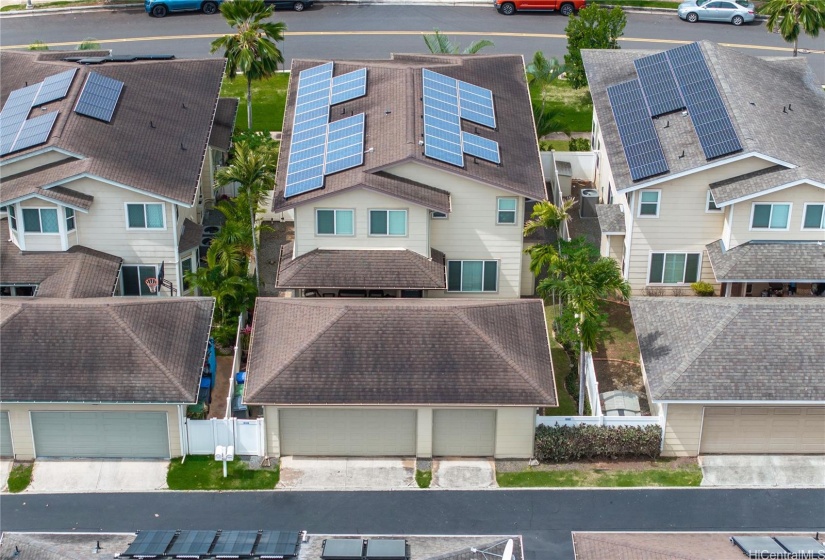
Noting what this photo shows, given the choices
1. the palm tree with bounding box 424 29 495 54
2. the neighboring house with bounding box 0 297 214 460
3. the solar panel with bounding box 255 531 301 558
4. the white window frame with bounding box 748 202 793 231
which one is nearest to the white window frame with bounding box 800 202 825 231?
the white window frame with bounding box 748 202 793 231

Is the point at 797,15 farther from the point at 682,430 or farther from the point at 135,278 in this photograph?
the point at 135,278

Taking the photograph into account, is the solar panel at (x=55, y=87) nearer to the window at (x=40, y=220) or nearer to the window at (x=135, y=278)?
the window at (x=40, y=220)

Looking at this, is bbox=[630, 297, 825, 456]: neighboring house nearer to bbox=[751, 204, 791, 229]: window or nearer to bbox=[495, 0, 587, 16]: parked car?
bbox=[751, 204, 791, 229]: window

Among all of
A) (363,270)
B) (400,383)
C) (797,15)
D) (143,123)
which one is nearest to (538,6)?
(797,15)

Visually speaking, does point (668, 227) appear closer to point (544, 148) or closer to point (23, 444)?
point (544, 148)

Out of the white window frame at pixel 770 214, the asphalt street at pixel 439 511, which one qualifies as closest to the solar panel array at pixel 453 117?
the white window frame at pixel 770 214
